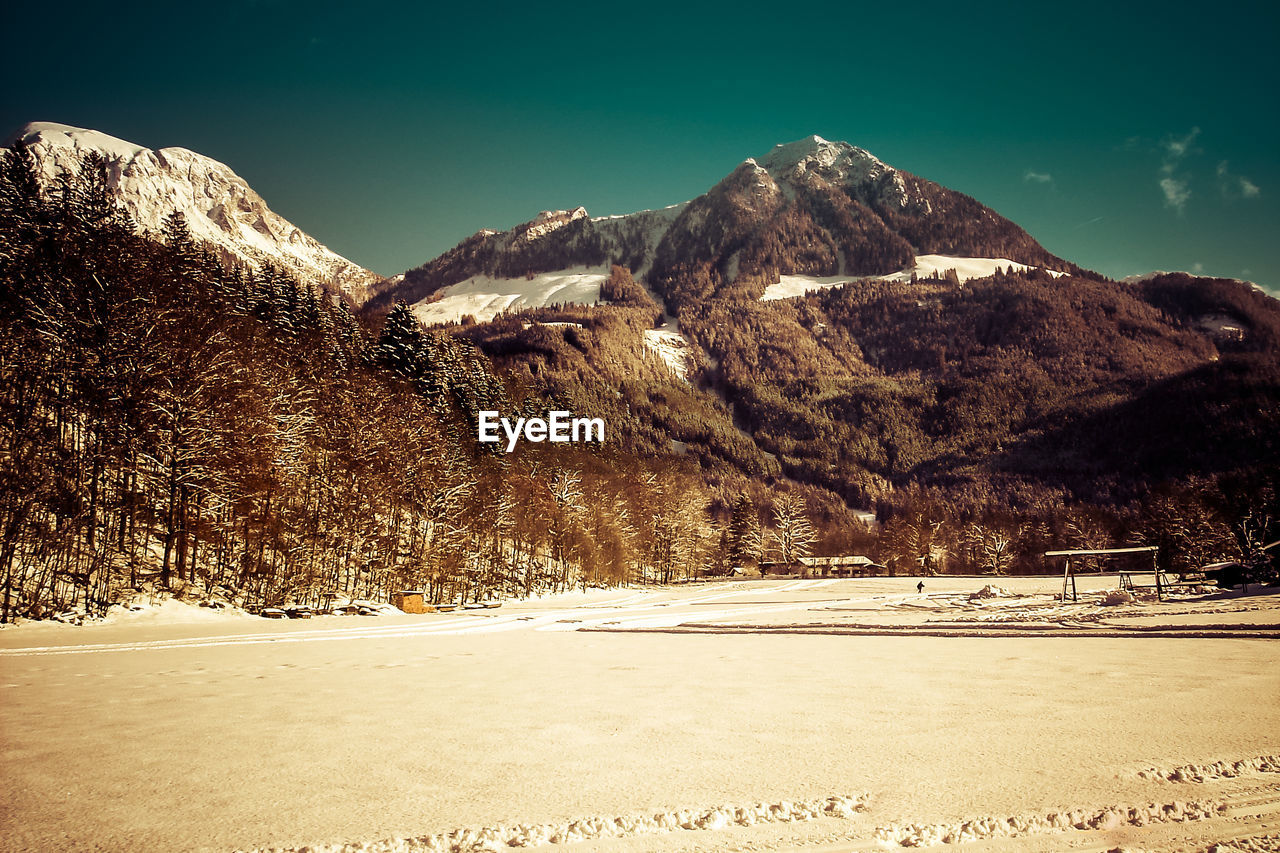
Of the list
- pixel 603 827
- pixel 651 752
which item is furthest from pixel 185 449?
pixel 603 827

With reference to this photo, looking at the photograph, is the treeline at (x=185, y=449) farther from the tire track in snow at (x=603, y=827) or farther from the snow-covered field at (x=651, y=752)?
the tire track in snow at (x=603, y=827)

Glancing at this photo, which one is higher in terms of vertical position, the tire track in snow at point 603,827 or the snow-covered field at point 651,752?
the tire track in snow at point 603,827

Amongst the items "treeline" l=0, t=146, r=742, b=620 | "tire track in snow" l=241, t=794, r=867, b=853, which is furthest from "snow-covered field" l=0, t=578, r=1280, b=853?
"treeline" l=0, t=146, r=742, b=620

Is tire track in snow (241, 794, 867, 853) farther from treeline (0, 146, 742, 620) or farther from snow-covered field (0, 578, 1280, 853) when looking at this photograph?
treeline (0, 146, 742, 620)

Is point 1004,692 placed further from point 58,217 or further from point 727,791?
point 58,217

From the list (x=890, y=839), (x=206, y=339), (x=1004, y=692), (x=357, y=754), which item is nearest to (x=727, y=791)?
(x=890, y=839)

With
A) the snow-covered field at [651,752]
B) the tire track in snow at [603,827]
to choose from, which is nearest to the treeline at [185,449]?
the snow-covered field at [651,752]
